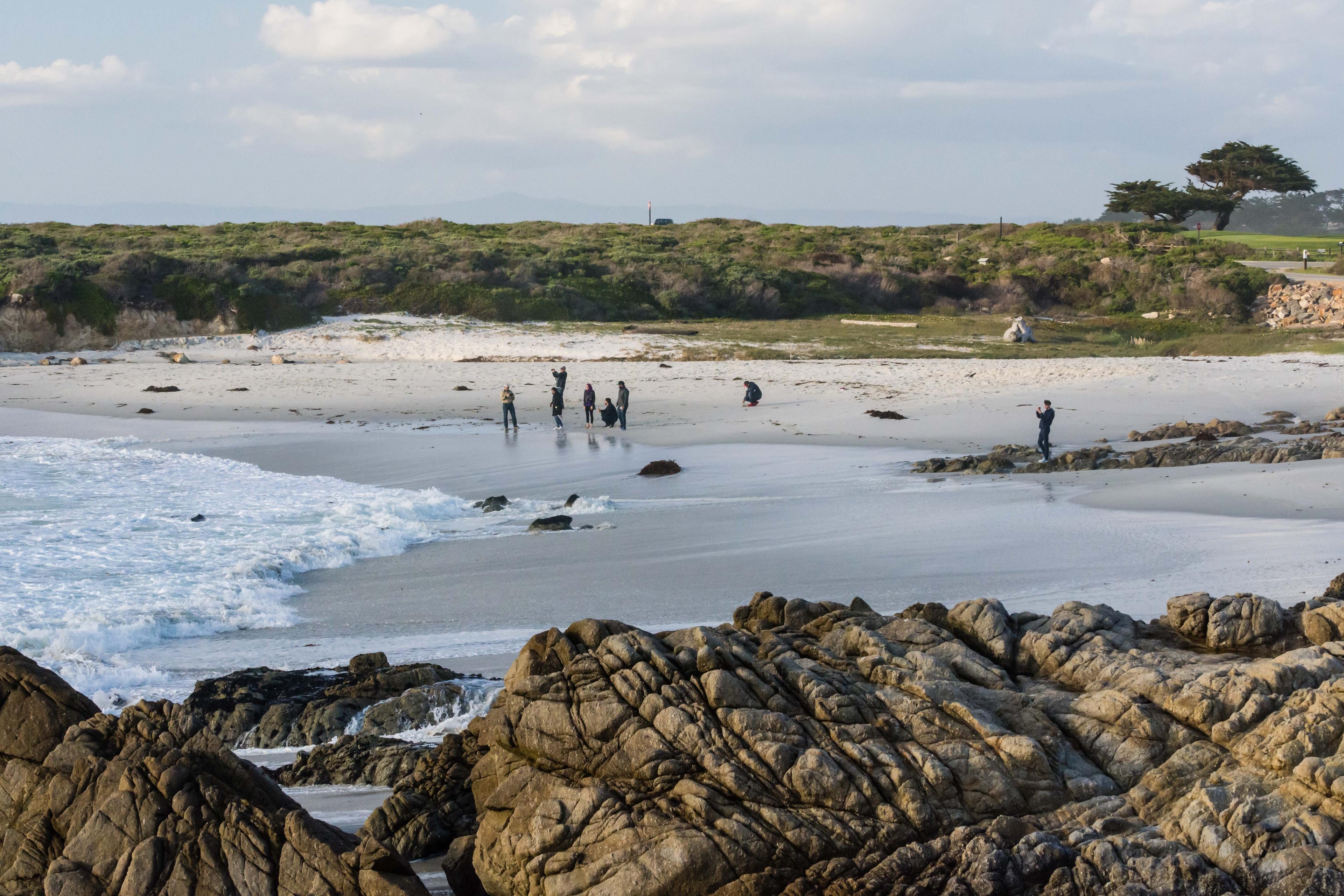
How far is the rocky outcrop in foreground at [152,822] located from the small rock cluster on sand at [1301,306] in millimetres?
39564

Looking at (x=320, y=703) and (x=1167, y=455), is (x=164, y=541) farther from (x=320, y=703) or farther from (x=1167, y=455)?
(x=1167, y=455)

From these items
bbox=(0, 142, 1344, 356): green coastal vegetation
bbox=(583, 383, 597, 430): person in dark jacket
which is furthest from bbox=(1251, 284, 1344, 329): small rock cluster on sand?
bbox=(583, 383, 597, 430): person in dark jacket

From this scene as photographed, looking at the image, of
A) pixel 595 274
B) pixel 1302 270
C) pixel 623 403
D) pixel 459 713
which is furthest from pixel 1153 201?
pixel 459 713

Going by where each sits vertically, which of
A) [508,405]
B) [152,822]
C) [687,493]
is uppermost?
[508,405]

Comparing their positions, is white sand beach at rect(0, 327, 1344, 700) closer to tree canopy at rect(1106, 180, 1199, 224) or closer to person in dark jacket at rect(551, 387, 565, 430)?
person in dark jacket at rect(551, 387, 565, 430)

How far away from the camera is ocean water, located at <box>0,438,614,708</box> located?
1033cm

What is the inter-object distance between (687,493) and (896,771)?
11943 millimetres

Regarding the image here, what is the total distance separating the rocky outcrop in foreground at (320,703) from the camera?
7641 millimetres

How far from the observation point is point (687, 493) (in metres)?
17.0

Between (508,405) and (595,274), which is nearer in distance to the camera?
(508,405)

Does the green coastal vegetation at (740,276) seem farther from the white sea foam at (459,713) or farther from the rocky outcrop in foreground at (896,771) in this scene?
the rocky outcrop in foreground at (896,771)

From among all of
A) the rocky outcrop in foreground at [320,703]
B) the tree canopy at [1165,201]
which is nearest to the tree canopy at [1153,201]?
the tree canopy at [1165,201]

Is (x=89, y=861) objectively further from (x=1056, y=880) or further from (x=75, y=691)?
(x=1056, y=880)

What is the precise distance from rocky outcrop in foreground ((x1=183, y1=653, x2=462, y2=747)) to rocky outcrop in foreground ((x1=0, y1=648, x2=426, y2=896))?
197 cm
